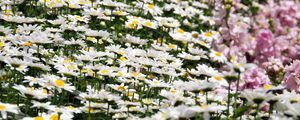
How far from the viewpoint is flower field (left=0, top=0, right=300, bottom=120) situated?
2783mm

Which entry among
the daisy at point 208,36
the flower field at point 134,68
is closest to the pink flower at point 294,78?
the flower field at point 134,68

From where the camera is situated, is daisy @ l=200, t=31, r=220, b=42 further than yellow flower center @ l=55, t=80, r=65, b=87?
Yes

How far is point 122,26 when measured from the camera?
512cm

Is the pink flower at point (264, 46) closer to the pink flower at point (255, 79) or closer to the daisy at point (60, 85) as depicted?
the pink flower at point (255, 79)

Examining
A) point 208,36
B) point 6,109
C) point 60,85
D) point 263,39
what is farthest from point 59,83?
point 263,39

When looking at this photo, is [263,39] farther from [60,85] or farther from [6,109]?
[6,109]

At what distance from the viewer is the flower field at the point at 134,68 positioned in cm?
278

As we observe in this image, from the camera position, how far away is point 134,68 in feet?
12.4

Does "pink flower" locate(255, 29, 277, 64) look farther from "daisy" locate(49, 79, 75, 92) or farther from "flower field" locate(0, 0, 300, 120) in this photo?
"daisy" locate(49, 79, 75, 92)

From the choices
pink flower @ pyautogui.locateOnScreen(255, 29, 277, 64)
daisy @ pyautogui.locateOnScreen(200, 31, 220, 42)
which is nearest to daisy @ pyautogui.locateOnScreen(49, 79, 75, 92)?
daisy @ pyautogui.locateOnScreen(200, 31, 220, 42)

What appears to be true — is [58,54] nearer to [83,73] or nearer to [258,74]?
[83,73]

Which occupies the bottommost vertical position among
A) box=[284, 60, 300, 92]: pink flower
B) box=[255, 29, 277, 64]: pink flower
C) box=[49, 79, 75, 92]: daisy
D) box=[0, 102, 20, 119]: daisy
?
box=[255, 29, 277, 64]: pink flower

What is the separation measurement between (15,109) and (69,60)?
951 millimetres

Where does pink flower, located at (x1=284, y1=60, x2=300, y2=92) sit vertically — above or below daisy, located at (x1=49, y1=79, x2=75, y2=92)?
below
